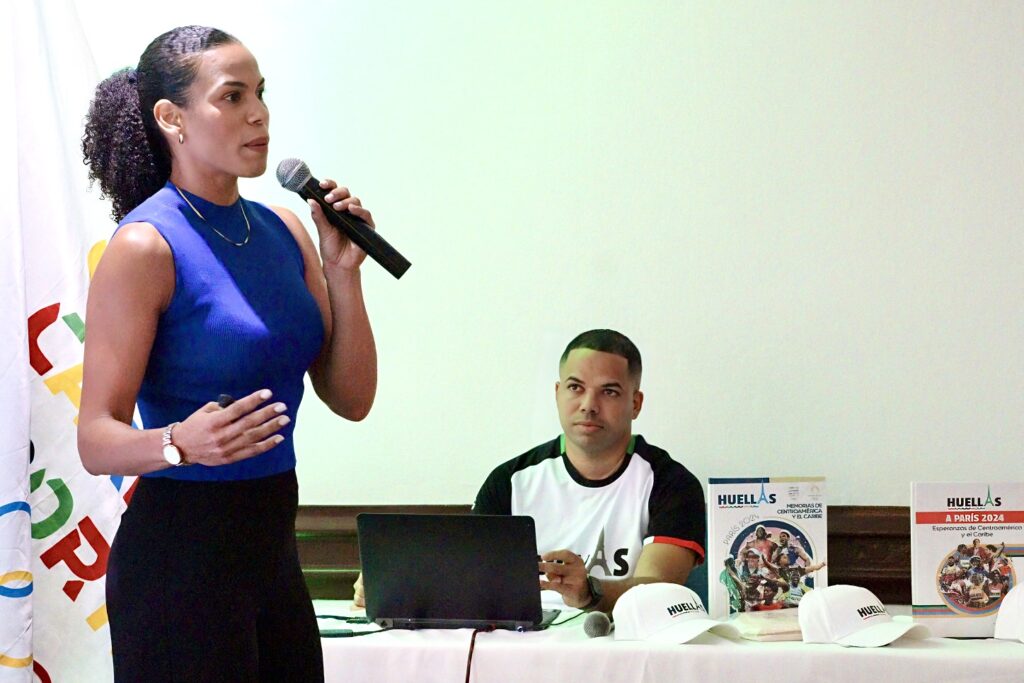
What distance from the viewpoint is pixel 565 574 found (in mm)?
2246

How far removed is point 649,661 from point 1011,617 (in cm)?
72

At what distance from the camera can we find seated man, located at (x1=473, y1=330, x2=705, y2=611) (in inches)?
101

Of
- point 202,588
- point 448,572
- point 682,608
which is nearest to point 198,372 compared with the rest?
point 202,588

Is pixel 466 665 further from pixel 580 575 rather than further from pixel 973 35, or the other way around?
pixel 973 35

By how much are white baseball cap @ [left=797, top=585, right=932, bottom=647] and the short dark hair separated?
32.0 inches

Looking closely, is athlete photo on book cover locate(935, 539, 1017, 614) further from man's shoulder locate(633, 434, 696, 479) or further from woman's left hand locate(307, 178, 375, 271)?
woman's left hand locate(307, 178, 375, 271)

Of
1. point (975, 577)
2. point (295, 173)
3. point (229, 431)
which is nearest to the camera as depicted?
point (229, 431)

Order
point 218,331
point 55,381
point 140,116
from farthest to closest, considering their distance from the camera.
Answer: point 55,381, point 140,116, point 218,331

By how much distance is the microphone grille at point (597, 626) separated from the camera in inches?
80.5

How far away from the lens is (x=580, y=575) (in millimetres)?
2248

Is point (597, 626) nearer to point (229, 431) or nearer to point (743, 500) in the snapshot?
point (743, 500)

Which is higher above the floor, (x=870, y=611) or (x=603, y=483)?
(x=603, y=483)

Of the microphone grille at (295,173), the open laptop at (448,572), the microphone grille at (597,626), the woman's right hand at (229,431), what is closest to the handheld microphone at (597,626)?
the microphone grille at (597,626)

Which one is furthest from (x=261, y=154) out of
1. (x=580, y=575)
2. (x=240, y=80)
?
(x=580, y=575)
